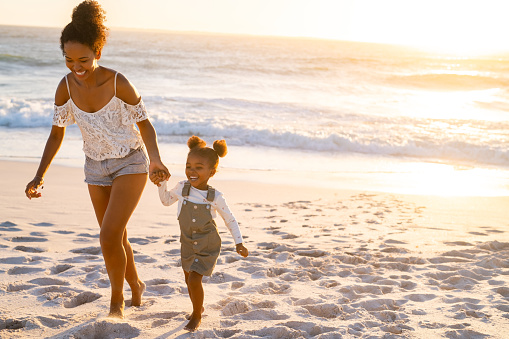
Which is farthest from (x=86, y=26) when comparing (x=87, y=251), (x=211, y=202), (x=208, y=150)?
(x=87, y=251)

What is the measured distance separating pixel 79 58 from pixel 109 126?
0.42 metres

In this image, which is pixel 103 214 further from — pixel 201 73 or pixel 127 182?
pixel 201 73

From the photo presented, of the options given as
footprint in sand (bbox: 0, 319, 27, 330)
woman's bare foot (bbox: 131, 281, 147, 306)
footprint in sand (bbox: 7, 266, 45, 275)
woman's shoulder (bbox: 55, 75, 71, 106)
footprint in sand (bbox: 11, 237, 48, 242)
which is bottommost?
footprint in sand (bbox: 11, 237, 48, 242)

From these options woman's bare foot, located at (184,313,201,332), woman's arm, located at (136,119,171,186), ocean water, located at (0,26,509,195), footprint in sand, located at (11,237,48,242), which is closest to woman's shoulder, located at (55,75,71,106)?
woman's arm, located at (136,119,171,186)

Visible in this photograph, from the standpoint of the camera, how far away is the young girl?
3.19 metres

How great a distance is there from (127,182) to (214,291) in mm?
1270

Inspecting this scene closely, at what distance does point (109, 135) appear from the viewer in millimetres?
3211

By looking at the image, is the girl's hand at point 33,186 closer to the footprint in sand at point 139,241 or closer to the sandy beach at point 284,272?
the sandy beach at point 284,272

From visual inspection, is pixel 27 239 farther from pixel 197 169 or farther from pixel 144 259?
pixel 197 169

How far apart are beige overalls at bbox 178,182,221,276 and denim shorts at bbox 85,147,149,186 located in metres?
0.31

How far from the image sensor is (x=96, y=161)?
130 inches

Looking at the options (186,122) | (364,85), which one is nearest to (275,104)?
(186,122)

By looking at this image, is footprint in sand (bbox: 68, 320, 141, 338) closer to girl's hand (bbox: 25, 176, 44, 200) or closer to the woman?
the woman

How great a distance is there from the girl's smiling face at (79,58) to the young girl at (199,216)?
71 cm
